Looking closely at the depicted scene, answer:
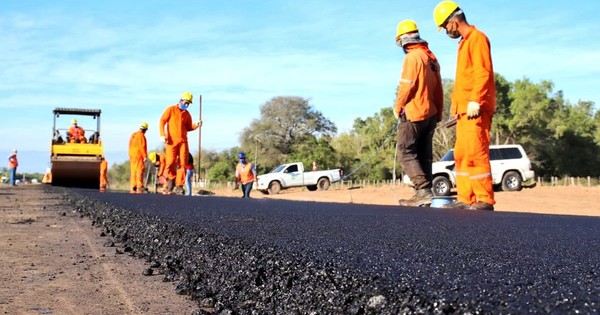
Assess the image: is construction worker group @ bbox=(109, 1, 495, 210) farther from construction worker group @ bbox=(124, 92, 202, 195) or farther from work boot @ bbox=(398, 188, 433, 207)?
construction worker group @ bbox=(124, 92, 202, 195)

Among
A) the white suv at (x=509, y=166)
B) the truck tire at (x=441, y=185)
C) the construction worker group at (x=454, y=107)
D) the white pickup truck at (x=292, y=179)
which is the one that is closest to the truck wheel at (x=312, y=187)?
the white pickup truck at (x=292, y=179)

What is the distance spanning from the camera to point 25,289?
9.45ft

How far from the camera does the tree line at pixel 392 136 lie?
44.8m

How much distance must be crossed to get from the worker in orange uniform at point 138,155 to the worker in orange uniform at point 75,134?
784cm

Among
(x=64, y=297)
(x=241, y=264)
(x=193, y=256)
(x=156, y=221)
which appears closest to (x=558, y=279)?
(x=241, y=264)

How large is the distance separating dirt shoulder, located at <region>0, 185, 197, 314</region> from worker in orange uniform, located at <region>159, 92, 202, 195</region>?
7.69m

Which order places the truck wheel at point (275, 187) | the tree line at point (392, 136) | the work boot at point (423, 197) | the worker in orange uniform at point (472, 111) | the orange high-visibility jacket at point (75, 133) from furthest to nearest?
the tree line at point (392, 136), the truck wheel at point (275, 187), the orange high-visibility jacket at point (75, 133), the work boot at point (423, 197), the worker in orange uniform at point (472, 111)

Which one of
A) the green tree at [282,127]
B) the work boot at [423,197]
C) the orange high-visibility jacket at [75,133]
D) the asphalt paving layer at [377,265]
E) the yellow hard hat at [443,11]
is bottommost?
the asphalt paving layer at [377,265]

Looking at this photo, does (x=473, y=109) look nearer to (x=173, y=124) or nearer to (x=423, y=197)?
(x=423, y=197)

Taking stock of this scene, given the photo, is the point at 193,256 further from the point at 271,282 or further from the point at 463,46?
the point at 463,46

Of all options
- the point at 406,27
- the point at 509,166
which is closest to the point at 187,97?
the point at 406,27

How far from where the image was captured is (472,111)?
231 inches

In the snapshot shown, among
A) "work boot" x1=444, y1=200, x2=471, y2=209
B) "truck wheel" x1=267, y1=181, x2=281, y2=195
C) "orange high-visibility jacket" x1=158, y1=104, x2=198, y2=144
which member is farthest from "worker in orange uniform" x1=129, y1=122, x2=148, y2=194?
"truck wheel" x1=267, y1=181, x2=281, y2=195

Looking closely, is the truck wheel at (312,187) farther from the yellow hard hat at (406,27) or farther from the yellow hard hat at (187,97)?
the yellow hard hat at (406,27)
